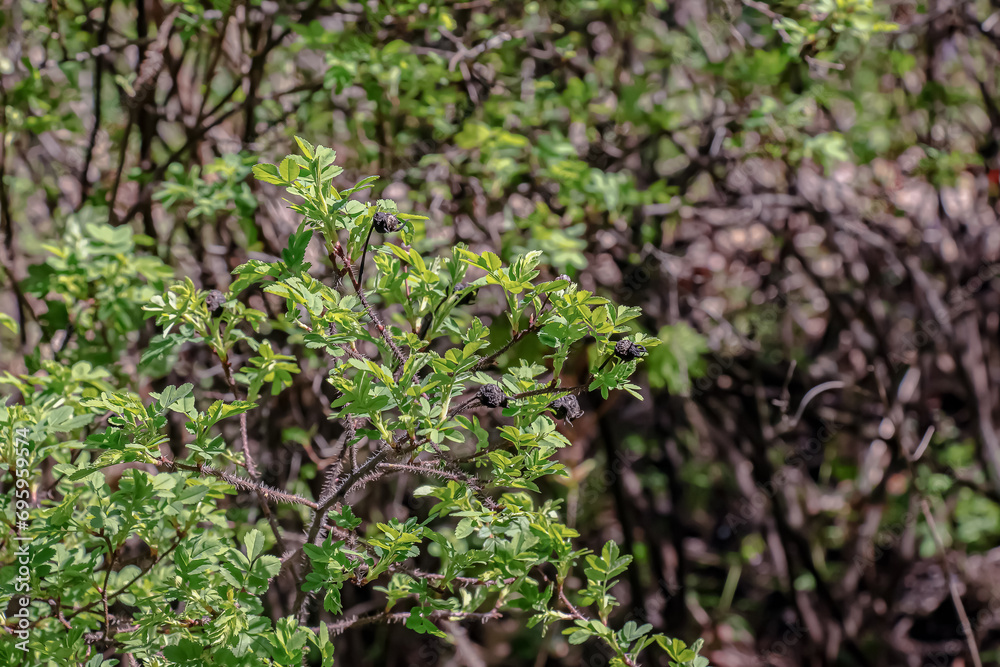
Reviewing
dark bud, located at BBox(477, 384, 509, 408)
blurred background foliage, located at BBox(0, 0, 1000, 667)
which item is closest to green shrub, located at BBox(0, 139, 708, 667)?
dark bud, located at BBox(477, 384, 509, 408)

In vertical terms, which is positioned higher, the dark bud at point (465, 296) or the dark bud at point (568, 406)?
the dark bud at point (465, 296)

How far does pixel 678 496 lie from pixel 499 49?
5.59ft

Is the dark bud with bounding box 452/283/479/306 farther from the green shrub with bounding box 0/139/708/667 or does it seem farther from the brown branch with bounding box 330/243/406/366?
the brown branch with bounding box 330/243/406/366

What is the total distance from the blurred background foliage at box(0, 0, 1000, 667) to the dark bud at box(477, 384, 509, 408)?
2.44 feet

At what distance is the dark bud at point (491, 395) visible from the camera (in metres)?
1.10

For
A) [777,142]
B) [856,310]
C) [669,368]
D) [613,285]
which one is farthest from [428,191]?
[856,310]

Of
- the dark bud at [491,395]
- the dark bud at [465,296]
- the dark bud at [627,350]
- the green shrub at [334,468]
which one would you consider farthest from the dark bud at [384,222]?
the dark bud at [627,350]

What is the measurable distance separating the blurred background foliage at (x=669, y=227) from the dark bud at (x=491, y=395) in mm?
745

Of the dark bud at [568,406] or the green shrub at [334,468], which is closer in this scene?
the green shrub at [334,468]

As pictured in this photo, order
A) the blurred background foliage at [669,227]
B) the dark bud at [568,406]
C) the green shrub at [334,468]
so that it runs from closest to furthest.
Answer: the green shrub at [334,468] → the dark bud at [568,406] → the blurred background foliage at [669,227]

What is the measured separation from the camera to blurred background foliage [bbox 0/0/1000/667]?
6.81 ft

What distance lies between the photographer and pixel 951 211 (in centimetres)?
277

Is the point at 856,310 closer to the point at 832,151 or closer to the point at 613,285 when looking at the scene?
the point at 832,151

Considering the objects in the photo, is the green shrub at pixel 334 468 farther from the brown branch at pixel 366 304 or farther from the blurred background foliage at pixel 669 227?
the blurred background foliage at pixel 669 227
